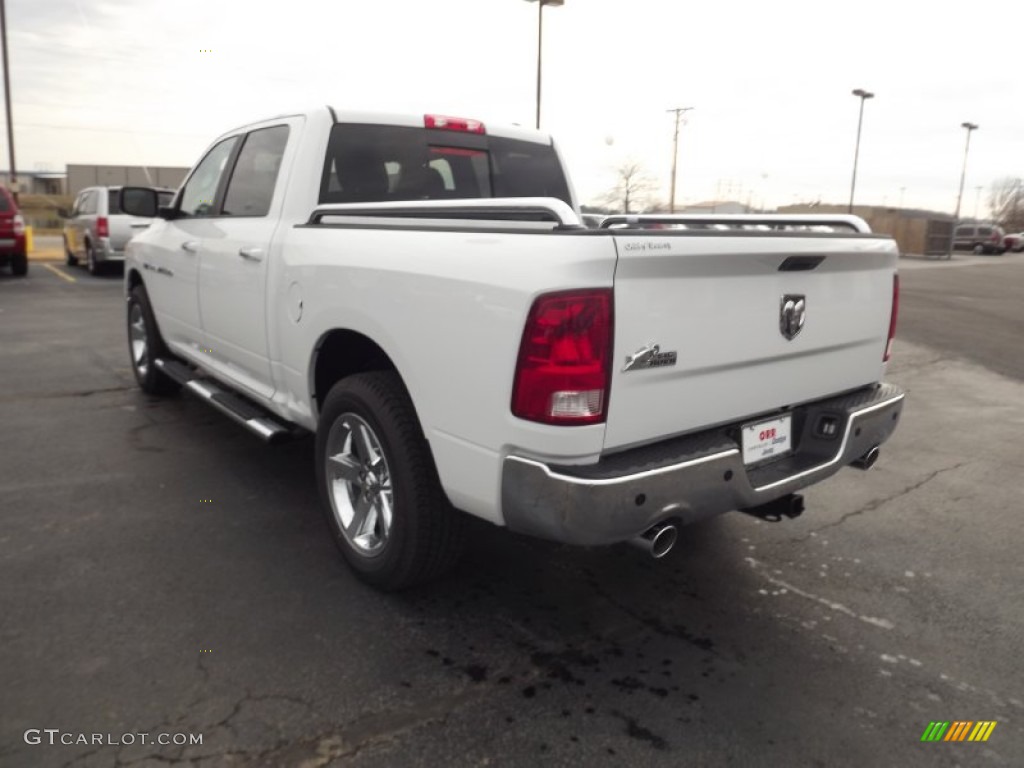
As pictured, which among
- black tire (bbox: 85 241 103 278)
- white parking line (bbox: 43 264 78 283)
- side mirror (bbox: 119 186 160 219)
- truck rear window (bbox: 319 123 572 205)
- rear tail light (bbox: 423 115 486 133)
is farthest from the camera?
black tire (bbox: 85 241 103 278)

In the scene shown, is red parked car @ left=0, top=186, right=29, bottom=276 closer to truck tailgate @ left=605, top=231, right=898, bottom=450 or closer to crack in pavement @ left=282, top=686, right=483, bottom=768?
crack in pavement @ left=282, top=686, right=483, bottom=768

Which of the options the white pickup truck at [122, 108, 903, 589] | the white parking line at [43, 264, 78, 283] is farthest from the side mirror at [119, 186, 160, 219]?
the white parking line at [43, 264, 78, 283]

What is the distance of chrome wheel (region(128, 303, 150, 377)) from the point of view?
20.8ft

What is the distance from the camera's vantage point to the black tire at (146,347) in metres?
5.94

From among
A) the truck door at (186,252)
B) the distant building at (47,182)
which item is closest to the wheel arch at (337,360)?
the truck door at (186,252)

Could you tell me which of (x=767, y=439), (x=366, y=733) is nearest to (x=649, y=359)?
(x=767, y=439)

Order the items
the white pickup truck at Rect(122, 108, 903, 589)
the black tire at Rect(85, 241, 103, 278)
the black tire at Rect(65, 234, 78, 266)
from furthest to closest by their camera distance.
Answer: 1. the black tire at Rect(65, 234, 78, 266)
2. the black tire at Rect(85, 241, 103, 278)
3. the white pickup truck at Rect(122, 108, 903, 589)

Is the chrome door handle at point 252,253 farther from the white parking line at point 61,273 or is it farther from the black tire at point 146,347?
the white parking line at point 61,273

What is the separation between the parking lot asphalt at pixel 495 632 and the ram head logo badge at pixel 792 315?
113 cm

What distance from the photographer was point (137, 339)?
652 cm

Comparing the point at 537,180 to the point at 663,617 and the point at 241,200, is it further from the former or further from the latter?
the point at 663,617

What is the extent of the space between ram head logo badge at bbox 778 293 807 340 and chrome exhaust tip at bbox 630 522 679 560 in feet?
2.89

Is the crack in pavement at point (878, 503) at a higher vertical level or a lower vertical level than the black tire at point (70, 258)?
lower

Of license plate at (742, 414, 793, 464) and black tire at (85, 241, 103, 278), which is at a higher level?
license plate at (742, 414, 793, 464)
